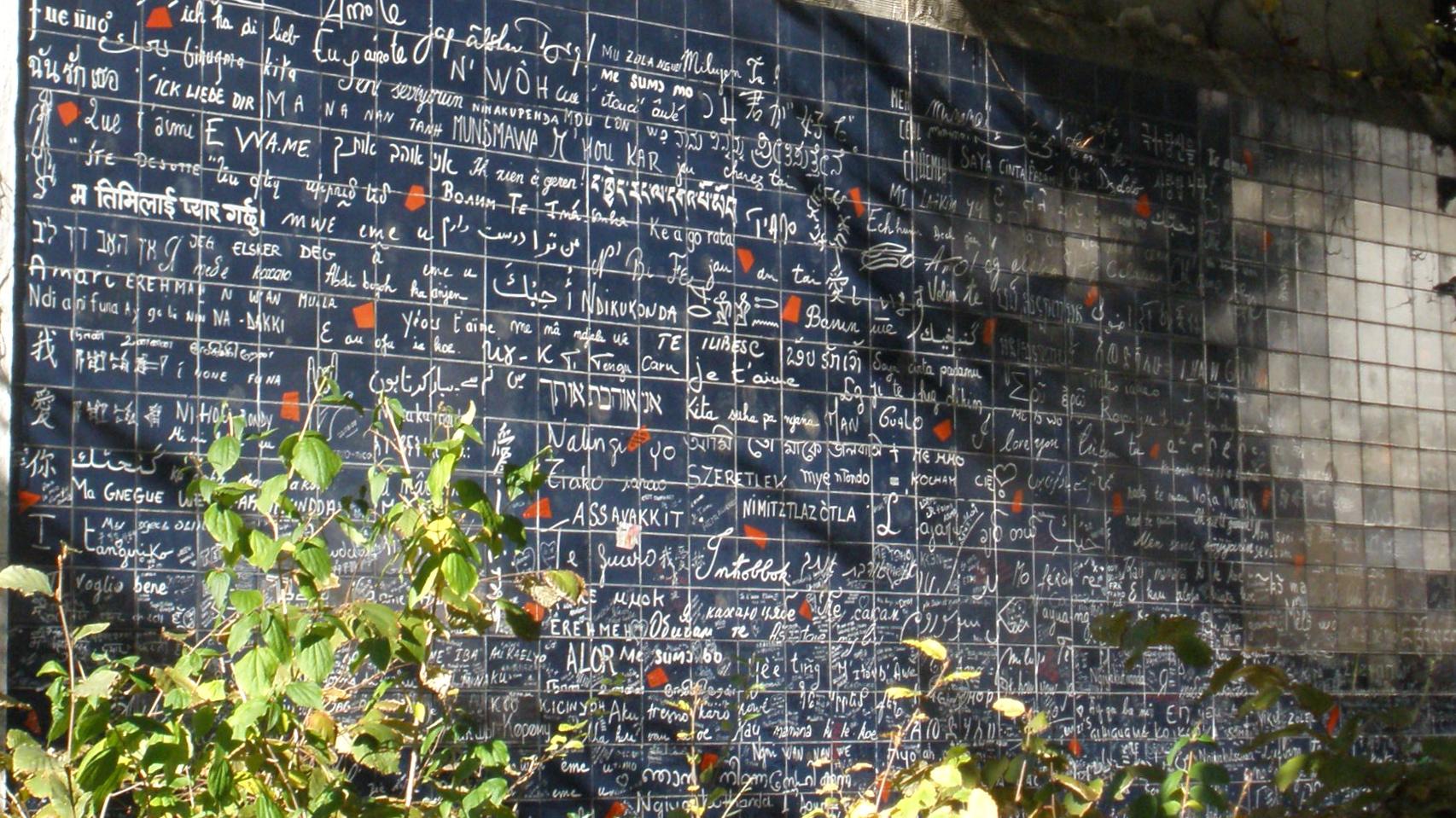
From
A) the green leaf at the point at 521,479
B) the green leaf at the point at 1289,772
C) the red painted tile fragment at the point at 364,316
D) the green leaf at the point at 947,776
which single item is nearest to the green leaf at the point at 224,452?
the green leaf at the point at 521,479

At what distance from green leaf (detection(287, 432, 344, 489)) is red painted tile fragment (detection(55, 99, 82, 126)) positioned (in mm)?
1847

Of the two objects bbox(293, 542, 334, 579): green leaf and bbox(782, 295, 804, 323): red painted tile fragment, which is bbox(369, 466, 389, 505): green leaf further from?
bbox(782, 295, 804, 323): red painted tile fragment

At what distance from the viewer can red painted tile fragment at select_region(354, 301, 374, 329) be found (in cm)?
487

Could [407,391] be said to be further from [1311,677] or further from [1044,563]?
[1311,677]

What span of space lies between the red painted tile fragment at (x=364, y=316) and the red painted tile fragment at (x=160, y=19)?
92 centimetres

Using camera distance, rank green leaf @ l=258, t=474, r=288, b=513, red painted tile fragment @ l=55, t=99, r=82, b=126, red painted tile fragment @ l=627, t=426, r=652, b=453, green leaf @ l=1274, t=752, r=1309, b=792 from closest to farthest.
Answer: green leaf @ l=1274, t=752, r=1309, b=792
green leaf @ l=258, t=474, r=288, b=513
red painted tile fragment @ l=55, t=99, r=82, b=126
red painted tile fragment @ l=627, t=426, r=652, b=453

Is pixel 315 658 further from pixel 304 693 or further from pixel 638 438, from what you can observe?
pixel 638 438

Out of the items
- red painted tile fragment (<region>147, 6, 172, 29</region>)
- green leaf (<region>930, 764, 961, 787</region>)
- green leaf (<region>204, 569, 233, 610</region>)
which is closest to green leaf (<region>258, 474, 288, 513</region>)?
green leaf (<region>204, 569, 233, 610</region>)

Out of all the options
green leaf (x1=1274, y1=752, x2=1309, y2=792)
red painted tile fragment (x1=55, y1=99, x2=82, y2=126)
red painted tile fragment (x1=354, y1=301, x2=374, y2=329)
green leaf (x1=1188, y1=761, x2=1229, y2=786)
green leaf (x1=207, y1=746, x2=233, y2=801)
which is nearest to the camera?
green leaf (x1=1274, y1=752, x2=1309, y2=792)

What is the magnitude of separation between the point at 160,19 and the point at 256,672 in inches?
96.6

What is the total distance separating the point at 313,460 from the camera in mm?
3094

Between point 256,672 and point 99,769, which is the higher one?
point 256,672

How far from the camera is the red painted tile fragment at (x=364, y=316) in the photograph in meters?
4.87

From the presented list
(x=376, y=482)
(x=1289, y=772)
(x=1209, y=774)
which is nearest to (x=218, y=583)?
(x=376, y=482)
